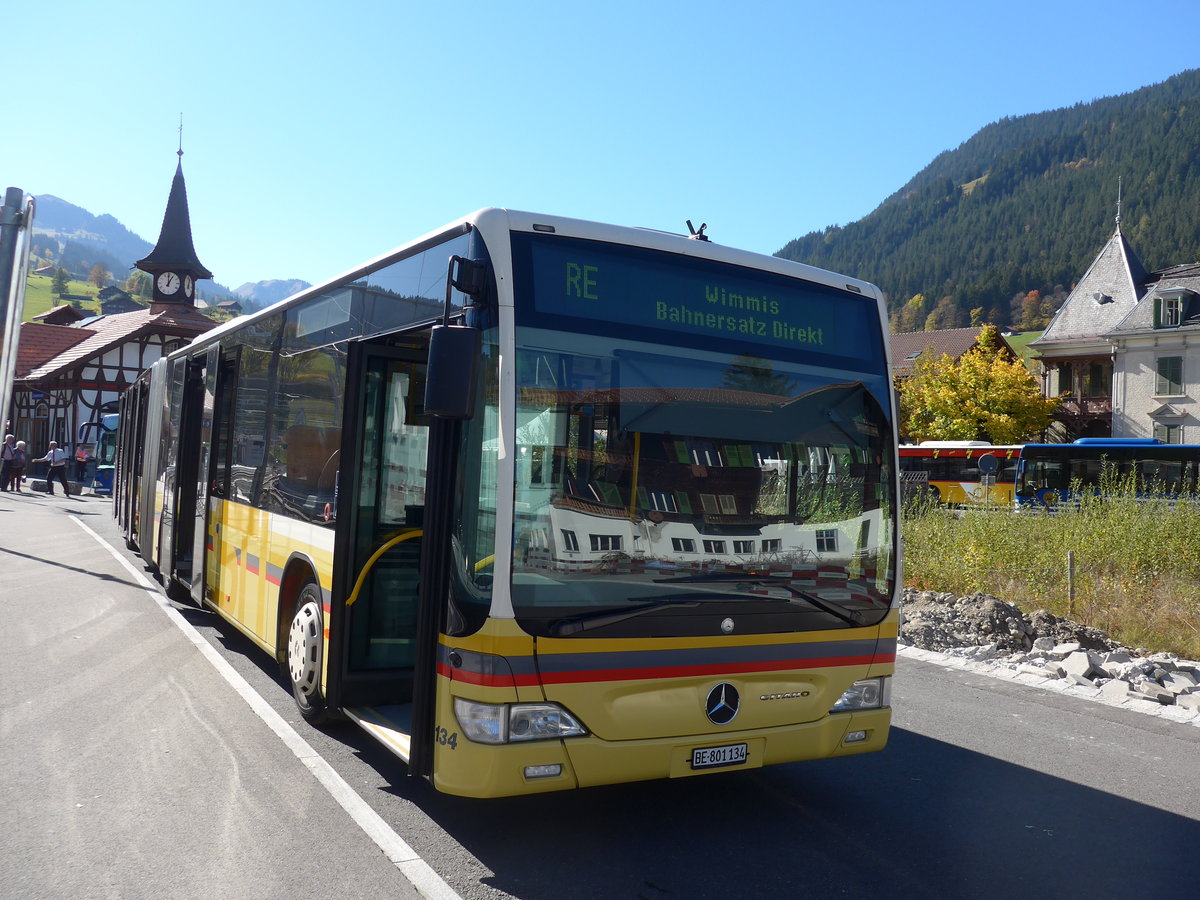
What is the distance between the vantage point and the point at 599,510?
15.1 ft

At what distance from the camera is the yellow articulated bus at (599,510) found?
4.47 m

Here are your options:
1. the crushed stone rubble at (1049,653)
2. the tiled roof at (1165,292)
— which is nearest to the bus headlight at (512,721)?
the crushed stone rubble at (1049,653)

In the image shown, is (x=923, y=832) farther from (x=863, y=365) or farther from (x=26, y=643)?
(x=26, y=643)

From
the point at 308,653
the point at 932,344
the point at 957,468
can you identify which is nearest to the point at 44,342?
the point at 957,468

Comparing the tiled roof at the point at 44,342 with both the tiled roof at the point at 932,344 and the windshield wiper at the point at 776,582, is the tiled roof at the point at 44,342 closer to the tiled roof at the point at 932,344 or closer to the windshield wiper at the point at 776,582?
the tiled roof at the point at 932,344

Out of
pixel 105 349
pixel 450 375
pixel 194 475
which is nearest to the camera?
pixel 450 375

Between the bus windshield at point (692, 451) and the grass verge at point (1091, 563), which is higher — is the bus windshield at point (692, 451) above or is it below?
above

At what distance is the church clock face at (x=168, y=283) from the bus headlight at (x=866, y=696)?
2270 inches

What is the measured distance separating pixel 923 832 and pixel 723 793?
3.68 feet

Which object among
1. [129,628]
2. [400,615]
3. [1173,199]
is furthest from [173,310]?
[1173,199]

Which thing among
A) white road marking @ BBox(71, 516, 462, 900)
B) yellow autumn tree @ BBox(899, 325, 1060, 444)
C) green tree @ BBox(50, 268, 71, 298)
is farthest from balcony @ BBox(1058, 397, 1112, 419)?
green tree @ BBox(50, 268, 71, 298)

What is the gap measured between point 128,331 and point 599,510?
53.2 meters

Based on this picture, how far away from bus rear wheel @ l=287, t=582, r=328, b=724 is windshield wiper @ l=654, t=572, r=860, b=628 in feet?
8.21

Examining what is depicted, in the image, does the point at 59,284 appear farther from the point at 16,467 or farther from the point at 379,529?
the point at 379,529
